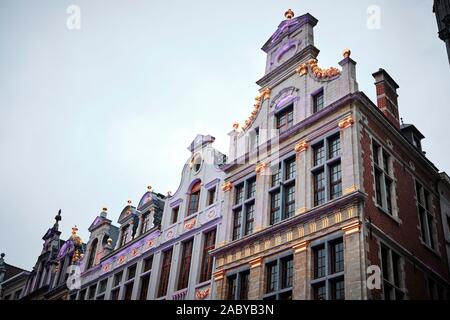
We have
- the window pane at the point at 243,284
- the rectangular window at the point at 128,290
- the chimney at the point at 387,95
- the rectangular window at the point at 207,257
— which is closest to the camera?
the window pane at the point at 243,284

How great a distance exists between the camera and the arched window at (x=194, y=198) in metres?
27.5

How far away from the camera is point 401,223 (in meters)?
20.3

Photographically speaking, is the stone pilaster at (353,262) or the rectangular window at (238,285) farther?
the rectangular window at (238,285)

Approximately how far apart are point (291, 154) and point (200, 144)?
8.50 m

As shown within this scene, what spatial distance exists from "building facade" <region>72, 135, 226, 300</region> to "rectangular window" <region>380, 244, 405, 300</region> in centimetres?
767

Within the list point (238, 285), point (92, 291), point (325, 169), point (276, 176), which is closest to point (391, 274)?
point (325, 169)

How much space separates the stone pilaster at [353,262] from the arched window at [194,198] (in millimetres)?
10930

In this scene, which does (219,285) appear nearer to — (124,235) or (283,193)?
(283,193)

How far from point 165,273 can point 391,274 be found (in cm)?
1218

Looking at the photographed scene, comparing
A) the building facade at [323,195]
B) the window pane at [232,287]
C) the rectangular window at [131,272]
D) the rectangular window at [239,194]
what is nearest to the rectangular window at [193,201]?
the building facade at [323,195]

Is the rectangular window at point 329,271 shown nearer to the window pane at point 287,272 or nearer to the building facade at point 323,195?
the building facade at point 323,195

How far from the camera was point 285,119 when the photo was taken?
77.9 ft

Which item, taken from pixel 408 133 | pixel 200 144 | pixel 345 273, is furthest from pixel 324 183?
pixel 200 144
